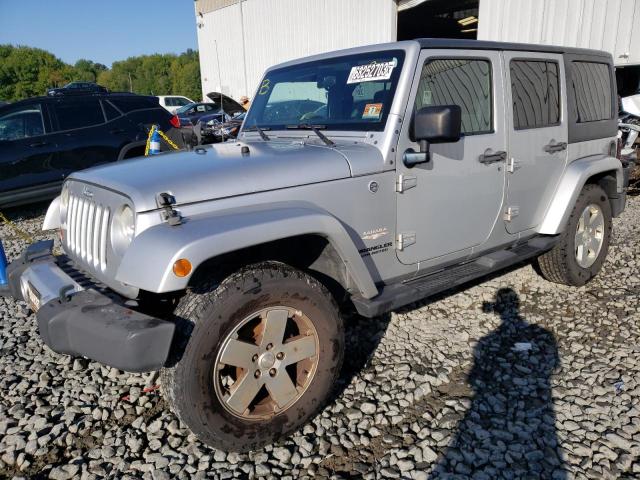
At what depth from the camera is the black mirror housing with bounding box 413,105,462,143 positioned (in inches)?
100

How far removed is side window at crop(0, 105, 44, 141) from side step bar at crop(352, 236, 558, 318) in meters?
6.52

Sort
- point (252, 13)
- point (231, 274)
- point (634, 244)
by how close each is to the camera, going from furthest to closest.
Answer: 1. point (252, 13)
2. point (634, 244)
3. point (231, 274)

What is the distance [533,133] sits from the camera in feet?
11.8

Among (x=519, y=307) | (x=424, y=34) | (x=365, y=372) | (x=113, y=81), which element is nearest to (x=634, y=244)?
(x=519, y=307)

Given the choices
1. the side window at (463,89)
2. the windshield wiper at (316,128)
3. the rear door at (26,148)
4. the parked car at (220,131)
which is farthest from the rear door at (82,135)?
the side window at (463,89)

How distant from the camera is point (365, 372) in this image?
313 centimetres

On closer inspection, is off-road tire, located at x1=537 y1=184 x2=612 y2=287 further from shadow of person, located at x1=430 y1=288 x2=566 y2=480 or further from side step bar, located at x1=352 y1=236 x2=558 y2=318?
shadow of person, located at x1=430 y1=288 x2=566 y2=480

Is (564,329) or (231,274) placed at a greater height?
(231,274)

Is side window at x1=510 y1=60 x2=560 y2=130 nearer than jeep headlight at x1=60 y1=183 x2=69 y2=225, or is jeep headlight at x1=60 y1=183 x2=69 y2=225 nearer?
jeep headlight at x1=60 y1=183 x2=69 y2=225

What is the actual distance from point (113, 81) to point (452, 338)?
99.3m

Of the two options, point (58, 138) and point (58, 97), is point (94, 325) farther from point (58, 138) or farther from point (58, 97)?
point (58, 97)

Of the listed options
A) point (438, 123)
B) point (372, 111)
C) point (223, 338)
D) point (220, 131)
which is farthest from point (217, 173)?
point (220, 131)

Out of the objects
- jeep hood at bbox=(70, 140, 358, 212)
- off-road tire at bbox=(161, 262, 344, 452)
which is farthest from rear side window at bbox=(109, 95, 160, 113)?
off-road tire at bbox=(161, 262, 344, 452)

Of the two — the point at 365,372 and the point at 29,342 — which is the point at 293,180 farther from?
the point at 29,342
